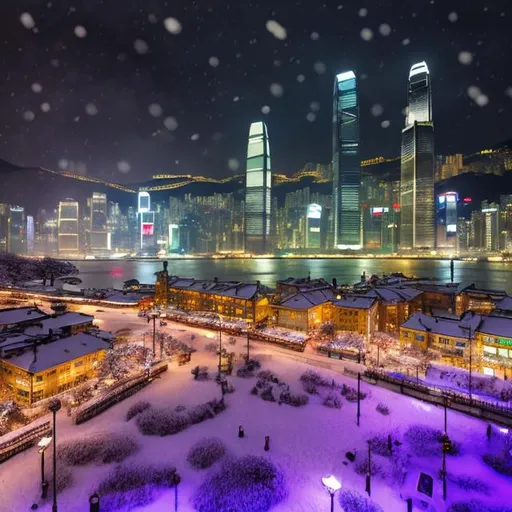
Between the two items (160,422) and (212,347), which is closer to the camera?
(160,422)

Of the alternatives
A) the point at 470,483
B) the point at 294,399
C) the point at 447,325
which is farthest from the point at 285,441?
the point at 447,325

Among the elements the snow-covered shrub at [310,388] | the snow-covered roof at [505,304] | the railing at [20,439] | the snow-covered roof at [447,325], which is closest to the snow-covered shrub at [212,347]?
the snow-covered shrub at [310,388]

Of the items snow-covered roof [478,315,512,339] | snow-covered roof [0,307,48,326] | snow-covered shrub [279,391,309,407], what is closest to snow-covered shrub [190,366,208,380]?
snow-covered shrub [279,391,309,407]

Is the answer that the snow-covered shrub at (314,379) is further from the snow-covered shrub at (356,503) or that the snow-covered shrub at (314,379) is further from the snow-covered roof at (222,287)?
the snow-covered roof at (222,287)

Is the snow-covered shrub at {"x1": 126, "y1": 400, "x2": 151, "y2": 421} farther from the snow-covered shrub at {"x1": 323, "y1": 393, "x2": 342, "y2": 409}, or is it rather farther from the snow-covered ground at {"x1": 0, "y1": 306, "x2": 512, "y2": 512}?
the snow-covered shrub at {"x1": 323, "y1": 393, "x2": 342, "y2": 409}

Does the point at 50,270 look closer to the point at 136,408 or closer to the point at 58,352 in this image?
the point at 58,352
